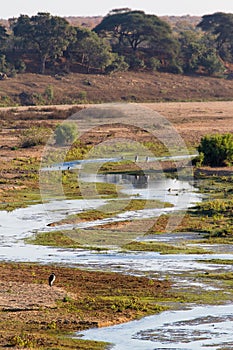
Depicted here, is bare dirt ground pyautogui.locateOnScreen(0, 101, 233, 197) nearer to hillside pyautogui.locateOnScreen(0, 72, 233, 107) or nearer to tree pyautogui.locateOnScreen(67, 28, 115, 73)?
hillside pyautogui.locateOnScreen(0, 72, 233, 107)

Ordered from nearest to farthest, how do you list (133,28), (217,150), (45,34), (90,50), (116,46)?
(217,150)
(45,34)
(90,50)
(133,28)
(116,46)

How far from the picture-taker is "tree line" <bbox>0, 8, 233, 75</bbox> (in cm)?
9856

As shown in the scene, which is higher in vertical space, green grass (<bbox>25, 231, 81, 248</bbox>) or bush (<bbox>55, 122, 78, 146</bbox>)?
green grass (<bbox>25, 231, 81, 248</bbox>)

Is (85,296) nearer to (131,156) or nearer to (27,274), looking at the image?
(27,274)

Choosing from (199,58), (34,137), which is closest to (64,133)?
(34,137)

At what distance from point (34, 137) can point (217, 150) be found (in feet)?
44.1

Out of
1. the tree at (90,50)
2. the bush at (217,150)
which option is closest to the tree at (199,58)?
the tree at (90,50)

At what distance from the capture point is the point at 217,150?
158ft

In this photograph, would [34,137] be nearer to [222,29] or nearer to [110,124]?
[110,124]

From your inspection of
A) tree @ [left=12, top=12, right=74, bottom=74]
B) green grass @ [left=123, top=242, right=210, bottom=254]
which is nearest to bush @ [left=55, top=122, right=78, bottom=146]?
green grass @ [left=123, top=242, right=210, bottom=254]

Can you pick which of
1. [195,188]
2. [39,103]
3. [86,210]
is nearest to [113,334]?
[86,210]

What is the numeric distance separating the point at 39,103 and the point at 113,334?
68157 mm

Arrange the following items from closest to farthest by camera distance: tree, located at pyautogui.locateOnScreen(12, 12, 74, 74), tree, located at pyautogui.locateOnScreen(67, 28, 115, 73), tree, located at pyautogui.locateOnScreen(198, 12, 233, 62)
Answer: tree, located at pyautogui.locateOnScreen(12, 12, 74, 74) < tree, located at pyautogui.locateOnScreen(67, 28, 115, 73) < tree, located at pyautogui.locateOnScreen(198, 12, 233, 62)

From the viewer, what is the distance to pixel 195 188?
4272 centimetres
